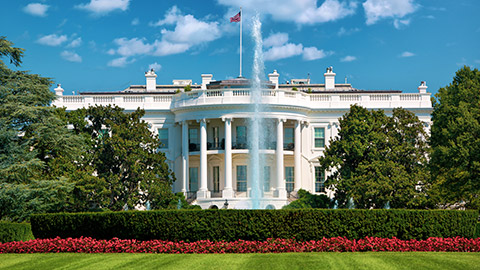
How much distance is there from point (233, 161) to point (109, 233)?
84.5 ft

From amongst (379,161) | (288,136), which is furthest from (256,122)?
(288,136)

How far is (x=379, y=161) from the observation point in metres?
41.1

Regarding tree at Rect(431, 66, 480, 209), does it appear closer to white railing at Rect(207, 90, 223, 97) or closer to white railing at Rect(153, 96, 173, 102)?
white railing at Rect(207, 90, 223, 97)

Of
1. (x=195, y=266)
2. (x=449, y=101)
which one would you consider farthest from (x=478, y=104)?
(x=195, y=266)

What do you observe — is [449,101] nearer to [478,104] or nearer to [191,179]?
[478,104]

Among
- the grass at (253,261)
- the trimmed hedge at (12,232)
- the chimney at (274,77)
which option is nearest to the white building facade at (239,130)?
the chimney at (274,77)

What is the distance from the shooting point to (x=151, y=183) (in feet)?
134

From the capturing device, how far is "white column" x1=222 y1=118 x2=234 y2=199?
4903 centimetres

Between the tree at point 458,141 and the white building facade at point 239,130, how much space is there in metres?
13.3

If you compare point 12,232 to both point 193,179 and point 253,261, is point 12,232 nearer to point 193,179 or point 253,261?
point 253,261

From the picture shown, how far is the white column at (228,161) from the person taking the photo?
49031 millimetres

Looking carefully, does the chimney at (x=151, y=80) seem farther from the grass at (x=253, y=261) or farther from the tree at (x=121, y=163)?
the grass at (x=253, y=261)

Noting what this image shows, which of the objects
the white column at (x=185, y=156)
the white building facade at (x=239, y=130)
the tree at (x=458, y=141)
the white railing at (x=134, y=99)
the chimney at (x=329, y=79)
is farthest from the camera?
the chimney at (x=329, y=79)

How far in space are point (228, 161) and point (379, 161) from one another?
12.4 metres
